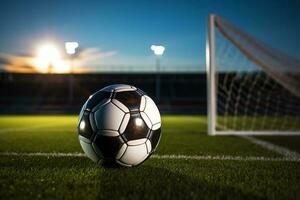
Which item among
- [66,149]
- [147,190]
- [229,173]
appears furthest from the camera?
[66,149]

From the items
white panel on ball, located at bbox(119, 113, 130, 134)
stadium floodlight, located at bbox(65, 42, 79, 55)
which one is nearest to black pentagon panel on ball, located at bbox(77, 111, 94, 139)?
white panel on ball, located at bbox(119, 113, 130, 134)

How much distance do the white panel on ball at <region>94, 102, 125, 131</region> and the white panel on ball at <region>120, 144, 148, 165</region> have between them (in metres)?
0.29

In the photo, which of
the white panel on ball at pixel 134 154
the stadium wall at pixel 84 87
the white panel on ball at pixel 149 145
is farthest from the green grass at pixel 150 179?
the stadium wall at pixel 84 87

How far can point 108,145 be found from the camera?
3.91m

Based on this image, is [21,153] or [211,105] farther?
[211,105]

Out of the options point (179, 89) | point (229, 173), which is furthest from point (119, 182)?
point (179, 89)

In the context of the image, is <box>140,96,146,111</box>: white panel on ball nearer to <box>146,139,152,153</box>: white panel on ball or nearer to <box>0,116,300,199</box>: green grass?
<box>146,139,152,153</box>: white panel on ball

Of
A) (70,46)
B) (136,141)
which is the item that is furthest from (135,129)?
(70,46)

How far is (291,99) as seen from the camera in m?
25.5

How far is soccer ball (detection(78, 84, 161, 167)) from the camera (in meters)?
3.91

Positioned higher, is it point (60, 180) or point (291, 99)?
point (60, 180)

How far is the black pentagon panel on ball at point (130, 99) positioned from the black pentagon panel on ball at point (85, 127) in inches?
16.2

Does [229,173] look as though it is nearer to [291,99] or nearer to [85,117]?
[85,117]

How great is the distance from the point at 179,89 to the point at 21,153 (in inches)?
1548
